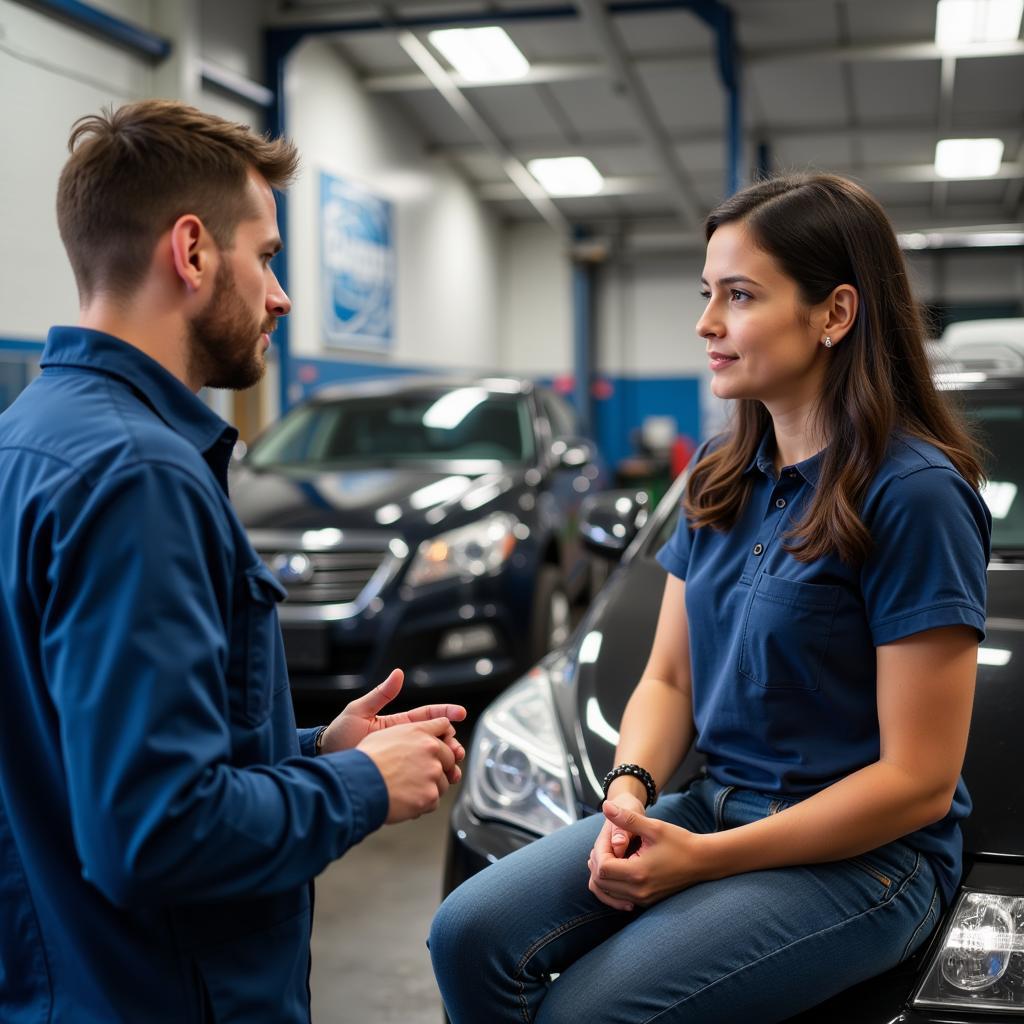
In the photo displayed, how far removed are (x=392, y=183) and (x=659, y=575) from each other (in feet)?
31.2

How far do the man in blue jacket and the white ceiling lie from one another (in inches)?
298

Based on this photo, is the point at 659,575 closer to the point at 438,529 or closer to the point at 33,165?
the point at 438,529

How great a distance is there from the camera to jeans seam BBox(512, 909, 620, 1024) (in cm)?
146

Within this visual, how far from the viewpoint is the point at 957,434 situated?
1596 mm

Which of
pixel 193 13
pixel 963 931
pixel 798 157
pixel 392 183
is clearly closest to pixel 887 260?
pixel 963 931

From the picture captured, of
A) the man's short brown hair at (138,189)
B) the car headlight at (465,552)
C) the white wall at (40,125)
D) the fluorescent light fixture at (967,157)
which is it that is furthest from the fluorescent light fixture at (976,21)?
the man's short brown hair at (138,189)

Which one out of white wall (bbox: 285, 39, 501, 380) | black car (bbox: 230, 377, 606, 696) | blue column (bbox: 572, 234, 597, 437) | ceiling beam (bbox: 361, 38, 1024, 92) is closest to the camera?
black car (bbox: 230, 377, 606, 696)

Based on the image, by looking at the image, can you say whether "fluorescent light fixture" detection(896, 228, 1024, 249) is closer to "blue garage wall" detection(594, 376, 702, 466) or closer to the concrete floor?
the concrete floor

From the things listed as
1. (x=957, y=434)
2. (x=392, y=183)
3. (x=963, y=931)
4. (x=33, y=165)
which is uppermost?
(x=392, y=183)

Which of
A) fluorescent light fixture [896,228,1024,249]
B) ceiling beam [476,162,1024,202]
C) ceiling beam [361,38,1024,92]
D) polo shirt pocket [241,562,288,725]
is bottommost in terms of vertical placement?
polo shirt pocket [241,562,288,725]

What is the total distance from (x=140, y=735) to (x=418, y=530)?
3.30 metres

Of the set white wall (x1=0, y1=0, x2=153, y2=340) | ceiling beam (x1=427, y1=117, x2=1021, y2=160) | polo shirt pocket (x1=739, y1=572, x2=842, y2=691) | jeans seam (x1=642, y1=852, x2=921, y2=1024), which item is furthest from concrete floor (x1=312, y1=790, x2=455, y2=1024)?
ceiling beam (x1=427, y1=117, x2=1021, y2=160)

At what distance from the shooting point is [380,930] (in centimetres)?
289

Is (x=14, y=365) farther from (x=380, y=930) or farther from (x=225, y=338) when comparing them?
(x=225, y=338)
